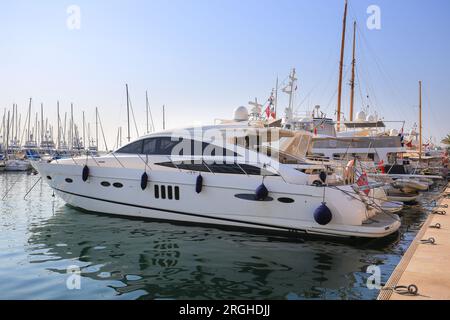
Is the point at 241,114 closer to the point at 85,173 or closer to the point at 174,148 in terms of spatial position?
the point at 174,148

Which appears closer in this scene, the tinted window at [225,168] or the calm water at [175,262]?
the calm water at [175,262]

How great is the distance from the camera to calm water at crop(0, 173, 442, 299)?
6172 mm

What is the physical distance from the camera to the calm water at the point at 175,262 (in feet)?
20.2

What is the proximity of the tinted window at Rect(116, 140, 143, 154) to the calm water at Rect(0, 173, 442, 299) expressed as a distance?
233cm

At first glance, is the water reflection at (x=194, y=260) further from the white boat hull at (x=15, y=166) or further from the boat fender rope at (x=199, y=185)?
the white boat hull at (x=15, y=166)

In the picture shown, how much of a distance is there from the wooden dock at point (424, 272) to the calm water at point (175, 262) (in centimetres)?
51

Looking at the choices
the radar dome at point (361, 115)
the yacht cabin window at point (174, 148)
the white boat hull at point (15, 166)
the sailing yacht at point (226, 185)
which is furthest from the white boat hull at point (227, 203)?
the white boat hull at point (15, 166)

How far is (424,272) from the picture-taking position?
6.12 meters

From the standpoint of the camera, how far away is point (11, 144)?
51.9 metres

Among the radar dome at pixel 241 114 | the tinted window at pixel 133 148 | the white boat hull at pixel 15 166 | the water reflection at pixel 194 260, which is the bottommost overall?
the white boat hull at pixel 15 166

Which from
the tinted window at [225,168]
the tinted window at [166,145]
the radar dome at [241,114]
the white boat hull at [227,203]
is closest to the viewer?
the white boat hull at [227,203]

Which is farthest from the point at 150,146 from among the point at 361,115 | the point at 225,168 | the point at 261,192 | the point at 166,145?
the point at 361,115

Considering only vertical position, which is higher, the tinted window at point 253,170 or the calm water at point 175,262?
the tinted window at point 253,170

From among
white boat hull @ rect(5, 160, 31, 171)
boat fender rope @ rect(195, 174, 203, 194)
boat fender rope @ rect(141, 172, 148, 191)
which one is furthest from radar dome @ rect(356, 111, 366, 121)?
white boat hull @ rect(5, 160, 31, 171)
